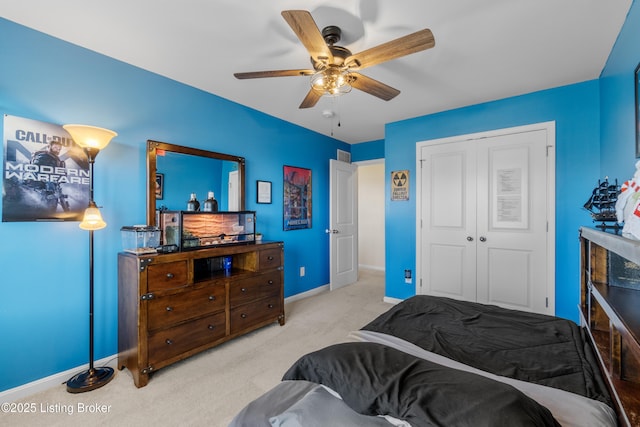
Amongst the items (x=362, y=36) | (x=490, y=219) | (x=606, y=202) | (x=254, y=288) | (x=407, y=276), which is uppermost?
(x=362, y=36)

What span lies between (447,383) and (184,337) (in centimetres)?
211

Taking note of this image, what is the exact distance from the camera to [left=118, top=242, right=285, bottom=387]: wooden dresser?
2049 mm

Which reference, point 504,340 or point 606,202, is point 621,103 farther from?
point 504,340

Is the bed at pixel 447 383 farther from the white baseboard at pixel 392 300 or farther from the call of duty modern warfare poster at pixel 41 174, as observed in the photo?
the white baseboard at pixel 392 300

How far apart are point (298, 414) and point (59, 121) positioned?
8.39 feet

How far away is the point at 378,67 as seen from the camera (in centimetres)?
240

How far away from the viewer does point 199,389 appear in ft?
6.56

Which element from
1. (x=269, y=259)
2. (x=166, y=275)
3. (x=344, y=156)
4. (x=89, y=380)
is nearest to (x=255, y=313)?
(x=269, y=259)

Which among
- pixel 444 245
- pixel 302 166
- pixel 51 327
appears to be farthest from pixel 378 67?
pixel 51 327

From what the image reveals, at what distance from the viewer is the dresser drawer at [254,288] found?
2654mm

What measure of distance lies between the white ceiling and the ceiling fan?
11.2 inches

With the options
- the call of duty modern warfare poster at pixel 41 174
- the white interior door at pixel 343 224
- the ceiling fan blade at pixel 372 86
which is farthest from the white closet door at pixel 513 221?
the call of duty modern warfare poster at pixel 41 174

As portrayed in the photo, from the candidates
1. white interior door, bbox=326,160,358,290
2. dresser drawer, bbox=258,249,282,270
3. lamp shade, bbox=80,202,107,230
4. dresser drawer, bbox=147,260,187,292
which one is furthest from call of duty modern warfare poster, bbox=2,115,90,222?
white interior door, bbox=326,160,358,290

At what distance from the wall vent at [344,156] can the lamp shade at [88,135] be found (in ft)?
11.5
